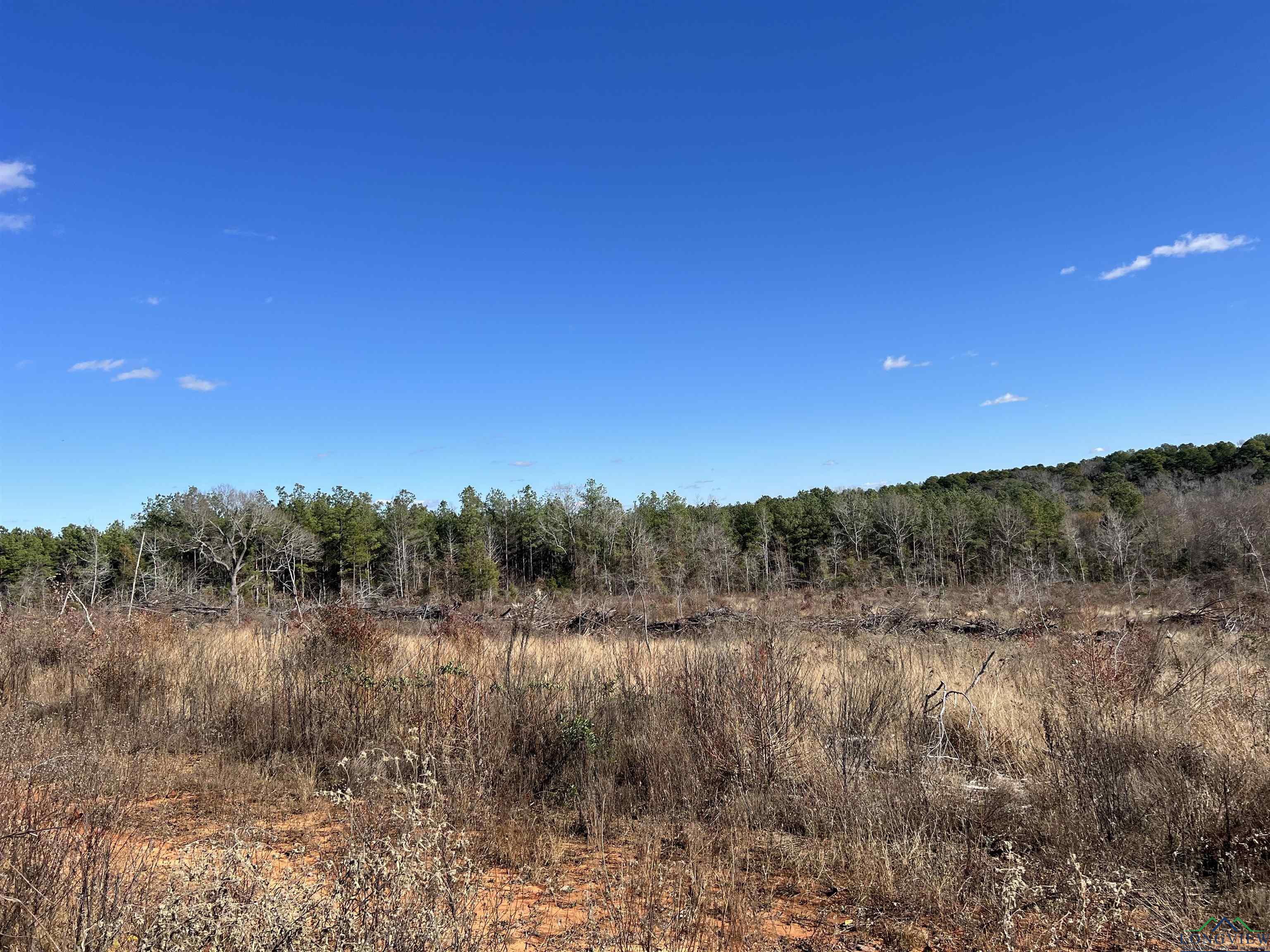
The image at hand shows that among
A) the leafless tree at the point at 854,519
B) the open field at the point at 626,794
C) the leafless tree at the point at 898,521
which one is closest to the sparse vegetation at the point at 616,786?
the open field at the point at 626,794

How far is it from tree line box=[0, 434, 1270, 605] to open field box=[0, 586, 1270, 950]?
33372 mm

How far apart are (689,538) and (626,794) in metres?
51.1

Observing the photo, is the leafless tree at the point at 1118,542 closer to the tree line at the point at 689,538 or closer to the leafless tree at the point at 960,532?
the tree line at the point at 689,538

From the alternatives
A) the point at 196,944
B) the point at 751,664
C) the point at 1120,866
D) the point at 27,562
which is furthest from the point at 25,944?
the point at 27,562

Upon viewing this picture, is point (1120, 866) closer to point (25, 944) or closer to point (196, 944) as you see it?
point (196, 944)

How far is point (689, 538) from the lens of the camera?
185 feet

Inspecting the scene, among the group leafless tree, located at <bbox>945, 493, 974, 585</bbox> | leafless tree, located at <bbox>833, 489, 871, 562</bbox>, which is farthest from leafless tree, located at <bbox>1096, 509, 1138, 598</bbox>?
leafless tree, located at <bbox>833, 489, 871, 562</bbox>

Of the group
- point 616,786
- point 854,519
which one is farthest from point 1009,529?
point 616,786

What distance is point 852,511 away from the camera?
5891 cm

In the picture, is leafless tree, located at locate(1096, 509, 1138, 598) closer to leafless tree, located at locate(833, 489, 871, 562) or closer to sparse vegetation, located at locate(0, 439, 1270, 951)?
leafless tree, located at locate(833, 489, 871, 562)

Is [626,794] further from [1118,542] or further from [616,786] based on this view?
[1118,542]

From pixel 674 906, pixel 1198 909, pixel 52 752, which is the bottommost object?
pixel 1198 909

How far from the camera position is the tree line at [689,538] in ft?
144

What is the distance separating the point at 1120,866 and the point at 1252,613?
1107cm
